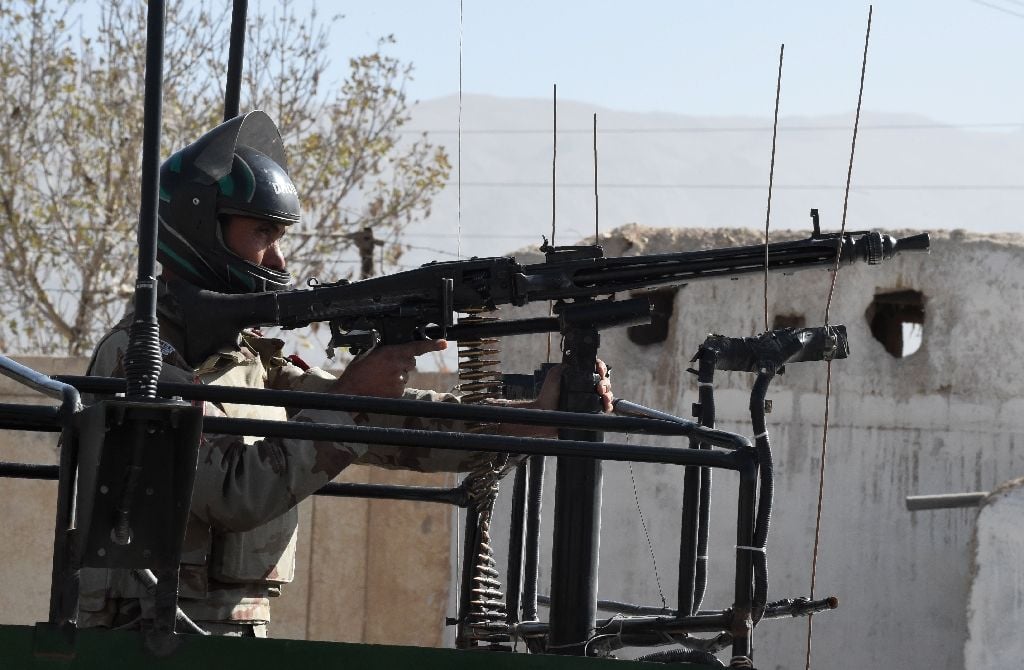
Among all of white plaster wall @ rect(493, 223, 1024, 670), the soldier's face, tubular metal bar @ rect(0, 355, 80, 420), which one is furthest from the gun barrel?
white plaster wall @ rect(493, 223, 1024, 670)

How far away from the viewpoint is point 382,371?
3510 mm

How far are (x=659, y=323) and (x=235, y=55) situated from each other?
9770 mm

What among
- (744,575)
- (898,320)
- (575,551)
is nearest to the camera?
(744,575)

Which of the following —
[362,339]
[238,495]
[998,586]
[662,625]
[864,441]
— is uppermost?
[362,339]

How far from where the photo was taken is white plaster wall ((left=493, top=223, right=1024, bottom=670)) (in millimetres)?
12664

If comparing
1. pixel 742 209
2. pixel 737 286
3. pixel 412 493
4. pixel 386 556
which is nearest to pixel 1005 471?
pixel 737 286

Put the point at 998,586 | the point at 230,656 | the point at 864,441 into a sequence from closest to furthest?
the point at 230,656, the point at 998,586, the point at 864,441

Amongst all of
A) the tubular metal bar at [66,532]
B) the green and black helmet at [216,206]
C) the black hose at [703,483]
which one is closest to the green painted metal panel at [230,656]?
the tubular metal bar at [66,532]

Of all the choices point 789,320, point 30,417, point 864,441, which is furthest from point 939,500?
point 30,417

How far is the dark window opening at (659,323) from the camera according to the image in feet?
43.7

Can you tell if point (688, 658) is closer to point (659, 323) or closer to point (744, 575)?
point (744, 575)

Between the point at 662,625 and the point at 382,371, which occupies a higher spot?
the point at 382,371

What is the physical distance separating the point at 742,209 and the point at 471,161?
23.4 metres

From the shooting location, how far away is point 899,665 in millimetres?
12625
